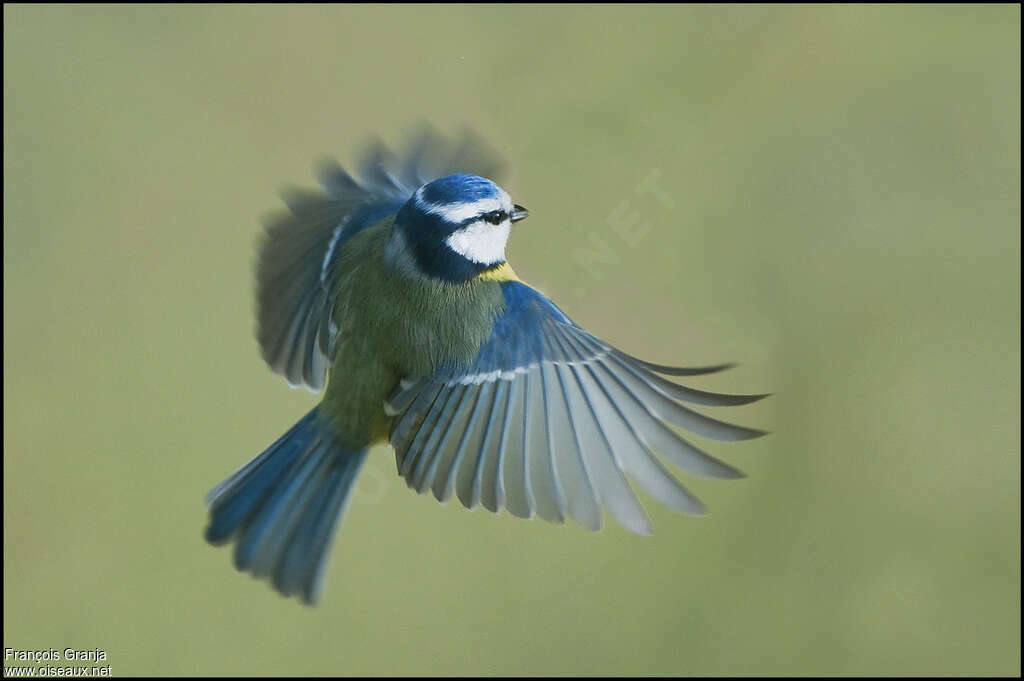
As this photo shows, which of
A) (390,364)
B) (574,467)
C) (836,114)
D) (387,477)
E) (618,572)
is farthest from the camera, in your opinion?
(836,114)

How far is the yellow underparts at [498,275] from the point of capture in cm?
211

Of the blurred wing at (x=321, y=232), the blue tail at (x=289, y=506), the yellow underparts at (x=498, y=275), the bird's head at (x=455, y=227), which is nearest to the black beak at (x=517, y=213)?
the bird's head at (x=455, y=227)

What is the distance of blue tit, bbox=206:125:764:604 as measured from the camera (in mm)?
1866

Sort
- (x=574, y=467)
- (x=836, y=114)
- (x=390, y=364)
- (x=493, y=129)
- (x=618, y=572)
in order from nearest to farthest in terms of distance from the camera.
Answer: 1. (x=574, y=467)
2. (x=390, y=364)
3. (x=618, y=572)
4. (x=493, y=129)
5. (x=836, y=114)

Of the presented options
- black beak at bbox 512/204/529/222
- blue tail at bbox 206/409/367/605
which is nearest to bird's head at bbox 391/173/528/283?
black beak at bbox 512/204/529/222

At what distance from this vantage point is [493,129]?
3297mm

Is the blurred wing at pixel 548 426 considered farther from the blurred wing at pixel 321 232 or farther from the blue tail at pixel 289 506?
the blurred wing at pixel 321 232

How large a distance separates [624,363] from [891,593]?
1585mm

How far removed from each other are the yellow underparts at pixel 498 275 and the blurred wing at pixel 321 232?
1.16 feet

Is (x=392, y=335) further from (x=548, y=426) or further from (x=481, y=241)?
(x=548, y=426)

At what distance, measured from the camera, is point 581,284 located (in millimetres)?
2982

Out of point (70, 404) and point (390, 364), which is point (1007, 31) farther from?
point (70, 404)

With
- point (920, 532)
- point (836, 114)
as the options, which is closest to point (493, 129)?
point (836, 114)

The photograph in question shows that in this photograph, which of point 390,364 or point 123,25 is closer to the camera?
point 390,364
